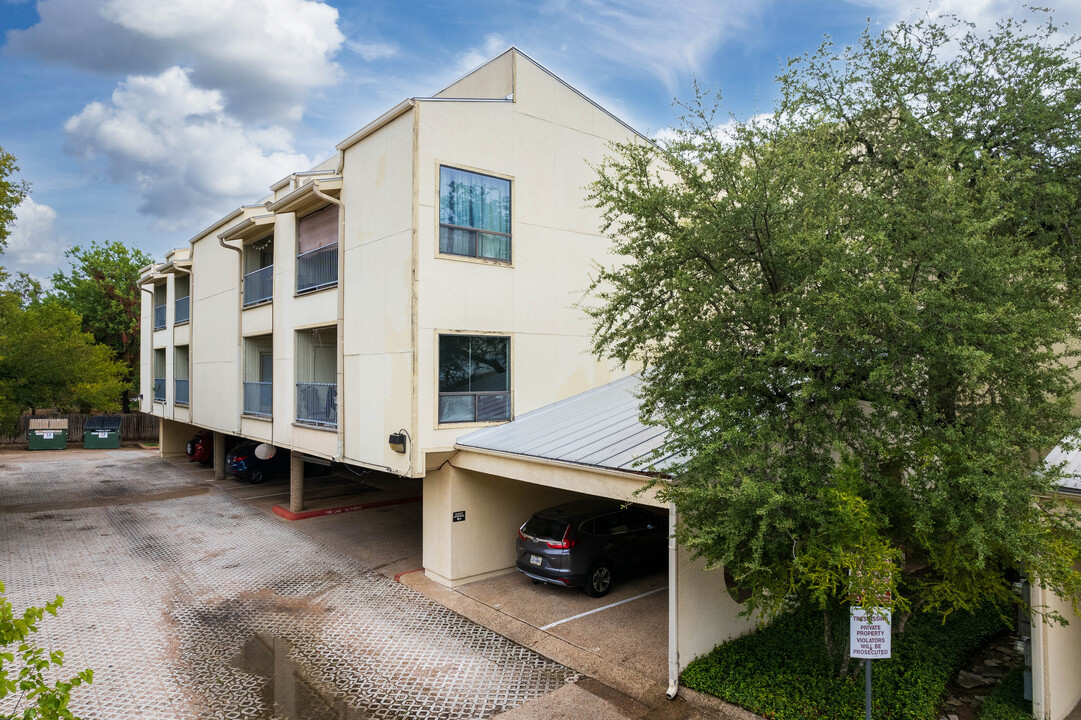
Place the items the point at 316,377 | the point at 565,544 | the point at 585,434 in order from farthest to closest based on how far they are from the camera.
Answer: the point at 316,377
the point at 565,544
the point at 585,434

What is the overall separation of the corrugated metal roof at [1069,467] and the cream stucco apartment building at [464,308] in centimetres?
445

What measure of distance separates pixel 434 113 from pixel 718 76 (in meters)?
5.77

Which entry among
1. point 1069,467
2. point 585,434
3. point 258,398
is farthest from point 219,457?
point 1069,467

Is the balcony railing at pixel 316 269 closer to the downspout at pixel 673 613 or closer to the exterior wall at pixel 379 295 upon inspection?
the exterior wall at pixel 379 295

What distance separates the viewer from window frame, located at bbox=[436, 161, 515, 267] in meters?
12.3

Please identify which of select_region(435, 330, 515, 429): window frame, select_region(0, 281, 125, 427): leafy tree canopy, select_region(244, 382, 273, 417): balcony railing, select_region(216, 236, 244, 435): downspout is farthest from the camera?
select_region(216, 236, 244, 435): downspout

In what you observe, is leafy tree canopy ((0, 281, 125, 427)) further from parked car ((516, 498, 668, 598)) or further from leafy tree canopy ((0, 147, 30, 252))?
parked car ((516, 498, 668, 598))

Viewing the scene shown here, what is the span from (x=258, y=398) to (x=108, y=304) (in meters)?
33.7

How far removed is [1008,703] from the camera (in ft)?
25.6

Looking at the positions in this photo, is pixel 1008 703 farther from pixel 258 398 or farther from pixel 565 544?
pixel 258 398

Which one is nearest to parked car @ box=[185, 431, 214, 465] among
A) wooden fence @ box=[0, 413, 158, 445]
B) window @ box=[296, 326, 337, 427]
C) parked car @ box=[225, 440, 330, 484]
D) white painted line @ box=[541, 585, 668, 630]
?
parked car @ box=[225, 440, 330, 484]

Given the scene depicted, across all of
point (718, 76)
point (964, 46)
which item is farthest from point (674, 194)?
point (964, 46)

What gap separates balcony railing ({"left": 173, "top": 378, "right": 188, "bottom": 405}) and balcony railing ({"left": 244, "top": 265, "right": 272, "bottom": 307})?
29.0 ft

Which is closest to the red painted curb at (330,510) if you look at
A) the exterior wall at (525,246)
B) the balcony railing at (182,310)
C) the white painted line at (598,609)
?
the exterior wall at (525,246)
